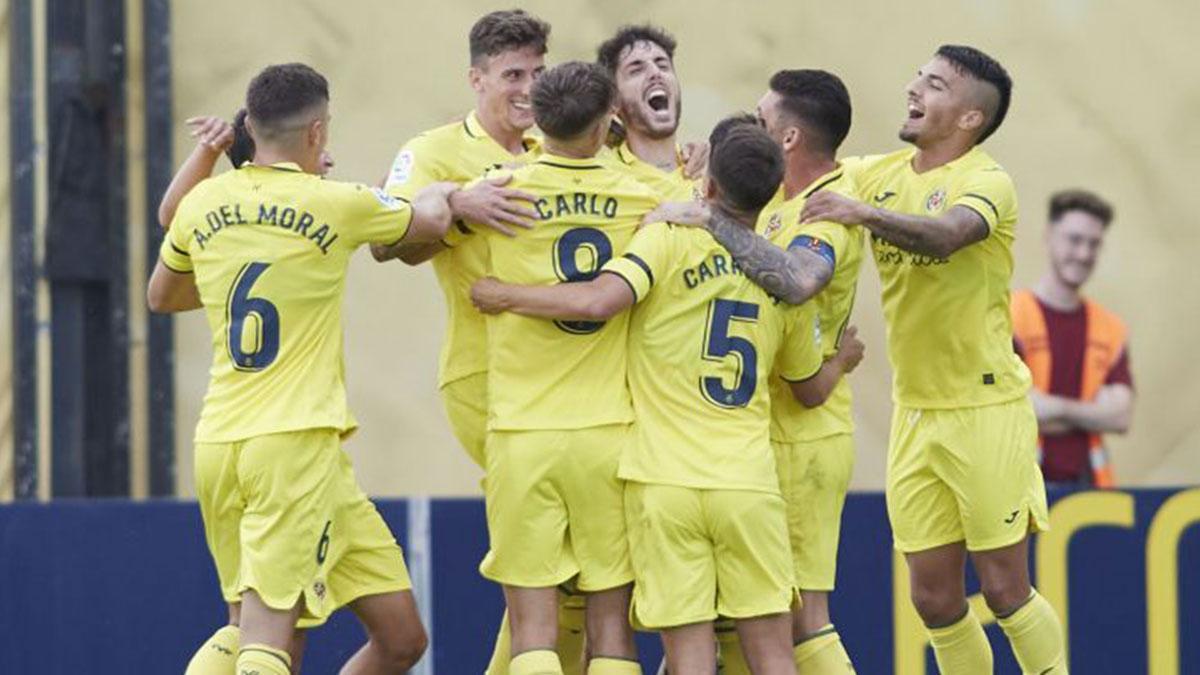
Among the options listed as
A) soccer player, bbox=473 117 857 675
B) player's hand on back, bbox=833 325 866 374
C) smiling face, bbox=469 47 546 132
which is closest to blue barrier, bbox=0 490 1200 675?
player's hand on back, bbox=833 325 866 374

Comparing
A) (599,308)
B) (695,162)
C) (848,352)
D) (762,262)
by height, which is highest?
(695,162)

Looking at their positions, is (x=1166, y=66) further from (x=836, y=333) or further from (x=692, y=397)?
(x=692, y=397)

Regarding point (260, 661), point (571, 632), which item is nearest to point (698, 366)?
point (571, 632)

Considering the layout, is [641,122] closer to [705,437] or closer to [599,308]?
[599,308]

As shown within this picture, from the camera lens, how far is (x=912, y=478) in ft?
28.0

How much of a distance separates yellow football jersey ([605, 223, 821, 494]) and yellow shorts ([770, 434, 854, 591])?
1.52 feet

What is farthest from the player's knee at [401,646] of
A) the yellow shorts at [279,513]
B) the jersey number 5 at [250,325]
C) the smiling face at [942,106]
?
the smiling face at [942,106]

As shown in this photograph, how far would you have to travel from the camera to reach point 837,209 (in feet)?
25.8

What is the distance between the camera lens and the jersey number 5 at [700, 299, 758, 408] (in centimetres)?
768

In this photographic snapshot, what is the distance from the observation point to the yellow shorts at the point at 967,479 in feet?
27.4

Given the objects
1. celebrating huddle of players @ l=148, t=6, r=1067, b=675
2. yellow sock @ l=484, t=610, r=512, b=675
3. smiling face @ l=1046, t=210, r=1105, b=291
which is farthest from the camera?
smiling face @ l=1046, t=210, r=1105, b=291

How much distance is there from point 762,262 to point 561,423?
0.76 metres

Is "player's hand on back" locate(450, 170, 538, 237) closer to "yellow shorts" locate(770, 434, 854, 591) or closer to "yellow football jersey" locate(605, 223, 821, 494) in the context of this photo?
"yellow football jersey" locate(605, 223, 821, 494)

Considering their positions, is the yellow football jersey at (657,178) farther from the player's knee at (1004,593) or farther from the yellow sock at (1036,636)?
the yellow sock at (1036,636)
